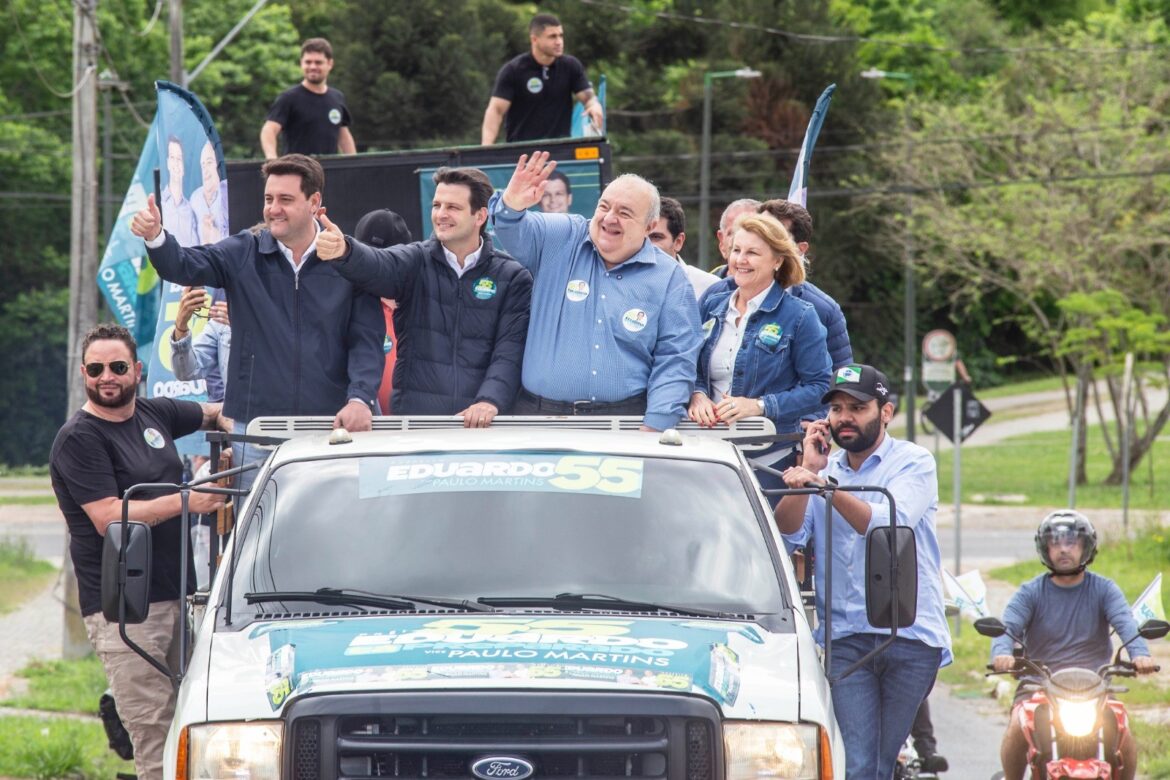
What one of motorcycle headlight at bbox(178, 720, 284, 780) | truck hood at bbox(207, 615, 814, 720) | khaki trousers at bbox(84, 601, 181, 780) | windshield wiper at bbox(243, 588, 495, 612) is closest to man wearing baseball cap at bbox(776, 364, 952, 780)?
truck hood at bbox(207, 615, 814, 720)

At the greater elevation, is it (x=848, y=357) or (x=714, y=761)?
(x=848, y=357)

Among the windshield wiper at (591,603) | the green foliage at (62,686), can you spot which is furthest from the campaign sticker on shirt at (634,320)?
the green foliage at (62,686)

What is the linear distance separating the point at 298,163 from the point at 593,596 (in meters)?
2.98

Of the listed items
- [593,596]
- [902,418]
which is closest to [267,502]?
[593,596]

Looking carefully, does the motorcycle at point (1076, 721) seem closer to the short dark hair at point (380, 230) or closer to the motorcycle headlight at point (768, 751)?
the short dark hair at point (380, 230)

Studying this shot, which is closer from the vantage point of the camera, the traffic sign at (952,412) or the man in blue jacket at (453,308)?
the man in blue jacket at (453,308)

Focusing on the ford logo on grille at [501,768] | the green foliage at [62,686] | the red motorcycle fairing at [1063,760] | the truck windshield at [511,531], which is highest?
the truck windshield at [511,531]

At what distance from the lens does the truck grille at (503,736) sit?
4844 mm

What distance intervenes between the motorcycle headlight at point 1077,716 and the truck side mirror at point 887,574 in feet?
9.40

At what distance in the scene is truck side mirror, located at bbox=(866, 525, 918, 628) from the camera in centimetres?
584

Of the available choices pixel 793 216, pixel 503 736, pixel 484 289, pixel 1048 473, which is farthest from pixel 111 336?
pixel 1048 473

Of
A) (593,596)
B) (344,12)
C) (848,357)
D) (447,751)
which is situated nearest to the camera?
(447,751)

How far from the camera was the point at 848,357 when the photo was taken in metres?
8.31

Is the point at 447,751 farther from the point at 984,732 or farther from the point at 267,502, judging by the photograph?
the point at 984,732
